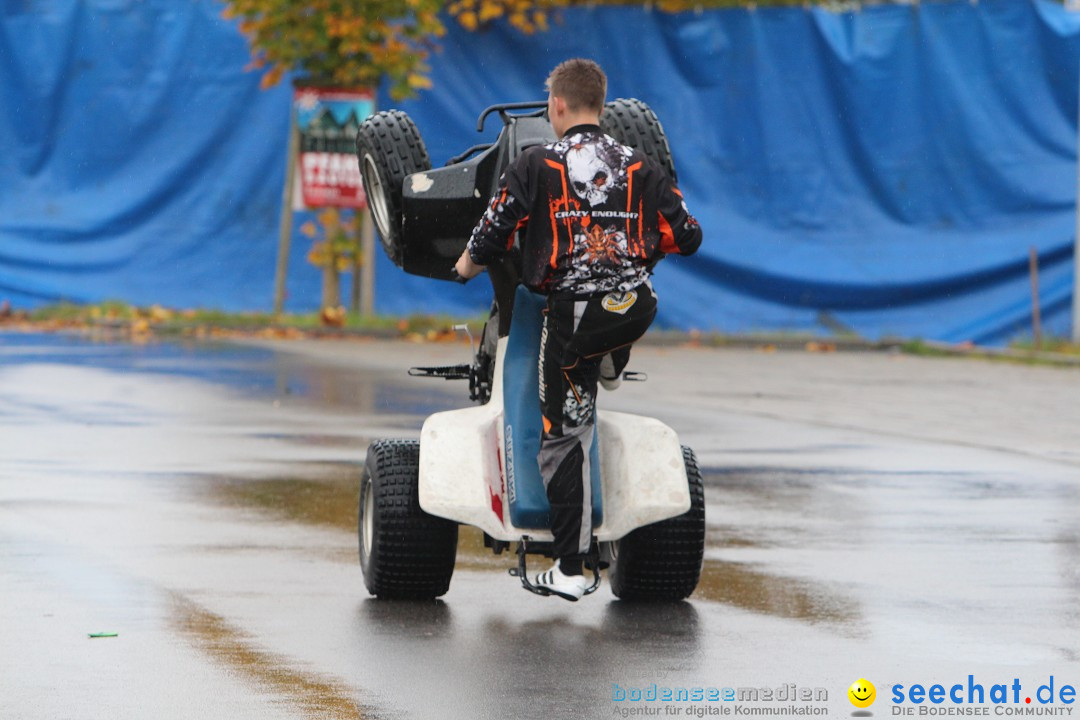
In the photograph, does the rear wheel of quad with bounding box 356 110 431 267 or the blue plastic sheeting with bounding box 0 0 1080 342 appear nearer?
the rear wheel of quad with bounding box 356 110 431 267

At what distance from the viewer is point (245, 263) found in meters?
20.6

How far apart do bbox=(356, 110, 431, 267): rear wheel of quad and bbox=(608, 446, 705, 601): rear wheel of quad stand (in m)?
1.23

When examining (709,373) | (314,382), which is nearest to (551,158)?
(314,382)

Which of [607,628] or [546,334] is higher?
[546,334]

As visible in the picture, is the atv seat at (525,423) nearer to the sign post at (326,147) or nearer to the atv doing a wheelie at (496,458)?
the atv doing a wheelie at (496,458)

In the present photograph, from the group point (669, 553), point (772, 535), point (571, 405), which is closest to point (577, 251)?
point (571, 405)

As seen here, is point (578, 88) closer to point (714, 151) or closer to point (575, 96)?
point (575, 96)

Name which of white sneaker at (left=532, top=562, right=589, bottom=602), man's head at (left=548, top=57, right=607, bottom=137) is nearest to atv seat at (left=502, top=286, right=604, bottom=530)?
white sneaker at (left=532, top=562, right=589, bottom=602)

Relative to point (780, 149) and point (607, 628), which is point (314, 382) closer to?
point (780, 149)

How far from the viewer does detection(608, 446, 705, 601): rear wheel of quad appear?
22.3 feet

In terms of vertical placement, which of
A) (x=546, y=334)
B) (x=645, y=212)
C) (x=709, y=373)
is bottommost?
(x=709, y=373)

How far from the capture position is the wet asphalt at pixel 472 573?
5.58 metres

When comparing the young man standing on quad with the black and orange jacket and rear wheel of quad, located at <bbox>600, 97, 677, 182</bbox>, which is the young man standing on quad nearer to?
the black and orange jacket

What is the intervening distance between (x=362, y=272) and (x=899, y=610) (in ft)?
45.2
